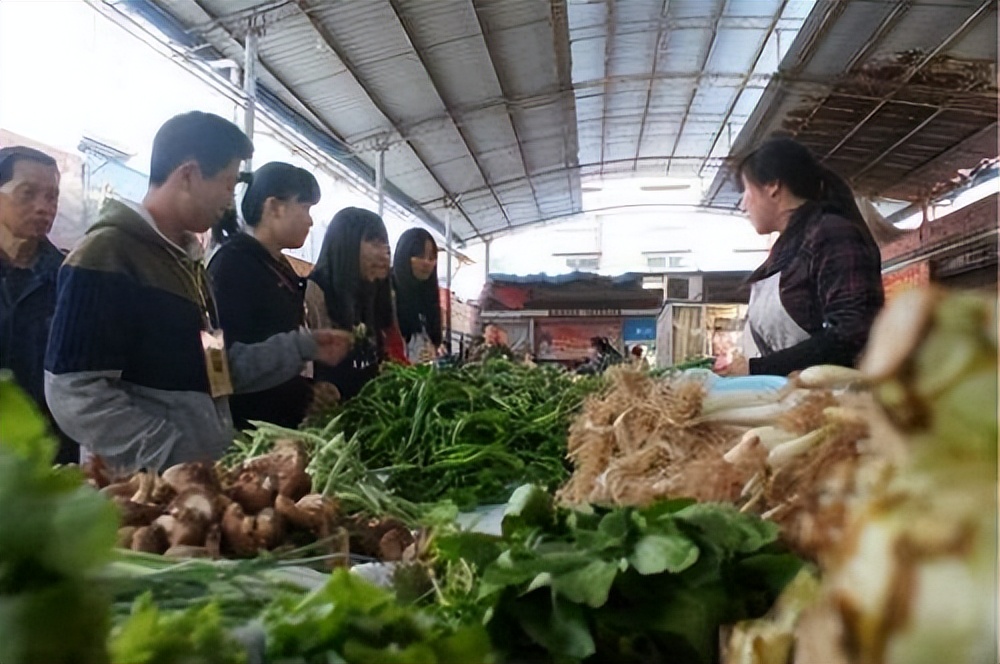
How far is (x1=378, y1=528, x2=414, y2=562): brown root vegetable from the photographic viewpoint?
1106 mm

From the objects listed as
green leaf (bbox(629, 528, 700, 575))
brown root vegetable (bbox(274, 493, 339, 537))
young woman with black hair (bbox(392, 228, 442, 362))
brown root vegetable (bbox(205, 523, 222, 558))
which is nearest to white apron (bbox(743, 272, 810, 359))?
green leaf (bbox(629, 528, 700, 575))

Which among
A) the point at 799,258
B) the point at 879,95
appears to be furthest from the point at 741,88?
the point at 799,258

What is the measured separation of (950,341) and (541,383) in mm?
2045

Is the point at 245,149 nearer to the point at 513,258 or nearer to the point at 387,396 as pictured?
the point at 387,396

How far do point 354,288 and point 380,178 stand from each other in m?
0.36

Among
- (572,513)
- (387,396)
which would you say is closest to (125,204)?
(387,396)

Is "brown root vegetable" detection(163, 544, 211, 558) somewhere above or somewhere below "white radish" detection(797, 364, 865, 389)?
below

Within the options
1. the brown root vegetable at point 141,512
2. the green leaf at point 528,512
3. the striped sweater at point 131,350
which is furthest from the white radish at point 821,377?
the striped sweater at point 131,350

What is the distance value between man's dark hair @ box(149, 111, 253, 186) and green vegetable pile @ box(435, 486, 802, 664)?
1.24 m

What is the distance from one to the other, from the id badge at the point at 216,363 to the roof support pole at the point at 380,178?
0.94 m

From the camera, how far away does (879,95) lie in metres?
1.32

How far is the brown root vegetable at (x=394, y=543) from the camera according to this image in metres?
1.11

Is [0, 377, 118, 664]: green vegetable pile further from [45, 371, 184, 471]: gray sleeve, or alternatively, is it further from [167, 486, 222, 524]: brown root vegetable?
[45, 371, 184, 471]: gray sleeve

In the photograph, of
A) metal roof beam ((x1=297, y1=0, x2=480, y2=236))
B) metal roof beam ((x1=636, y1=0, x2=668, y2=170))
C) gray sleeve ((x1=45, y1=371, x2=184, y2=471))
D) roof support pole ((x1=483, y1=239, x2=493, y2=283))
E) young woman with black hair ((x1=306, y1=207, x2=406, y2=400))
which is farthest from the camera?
roof support pole ((x1=483, y1=239, x2=493, y2=283))
